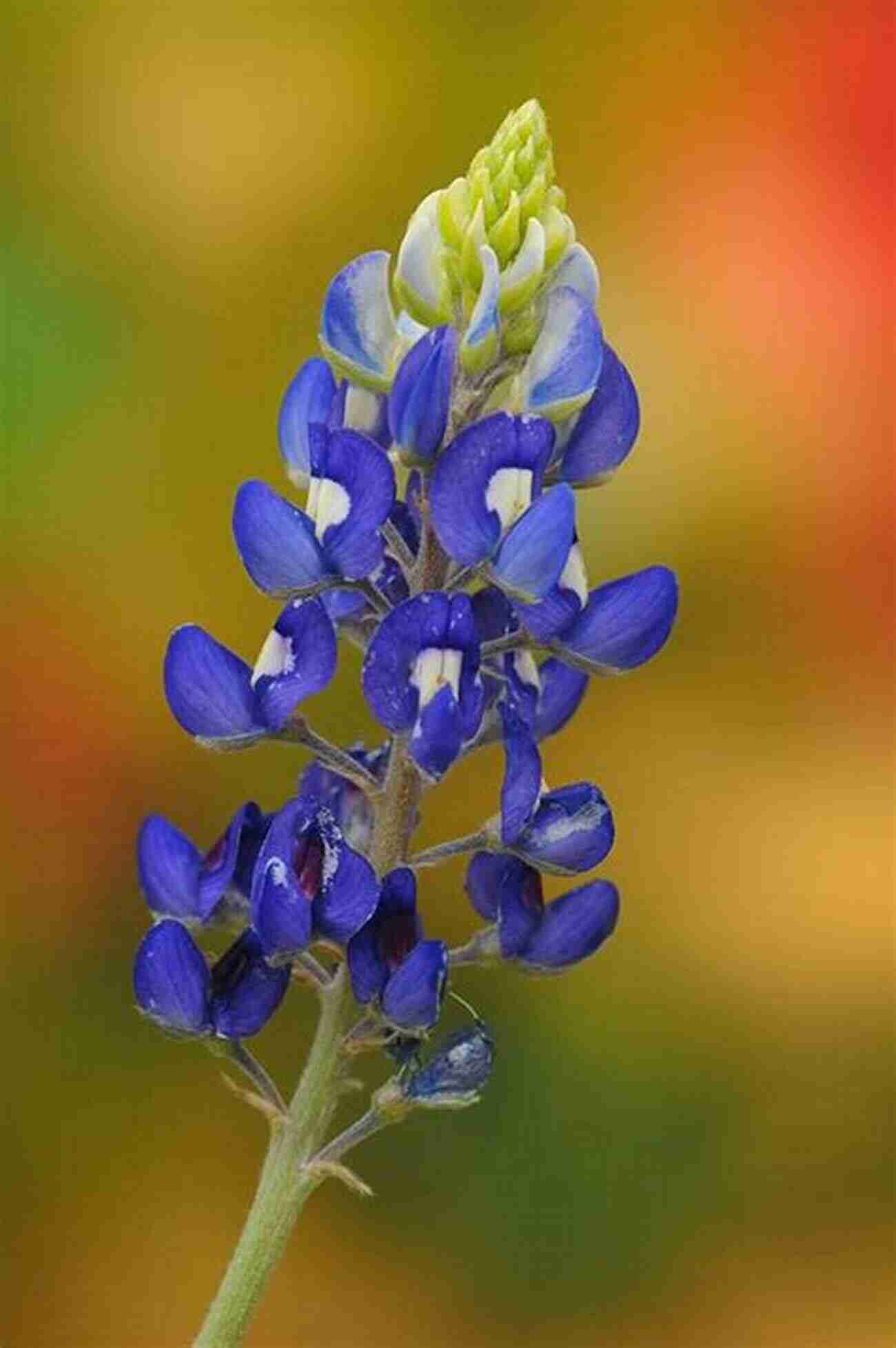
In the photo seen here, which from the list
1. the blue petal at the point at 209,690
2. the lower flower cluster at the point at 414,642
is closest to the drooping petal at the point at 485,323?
the lower flower cluster at the point at 414,642

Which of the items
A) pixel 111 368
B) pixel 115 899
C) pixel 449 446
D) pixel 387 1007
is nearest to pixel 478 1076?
pixel 387 1007

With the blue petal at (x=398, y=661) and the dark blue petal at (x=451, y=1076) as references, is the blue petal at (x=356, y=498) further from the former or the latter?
the dark blue petal at (x=451, y=1076)

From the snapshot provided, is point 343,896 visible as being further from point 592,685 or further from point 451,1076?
point 592,685

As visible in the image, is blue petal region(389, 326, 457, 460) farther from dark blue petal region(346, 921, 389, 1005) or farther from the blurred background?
the blurred background

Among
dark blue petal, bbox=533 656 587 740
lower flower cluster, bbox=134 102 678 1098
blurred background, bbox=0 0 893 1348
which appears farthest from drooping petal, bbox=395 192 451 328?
blurred background, bbox=0 0 893 1348

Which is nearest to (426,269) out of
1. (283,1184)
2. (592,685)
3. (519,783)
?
(519,783)

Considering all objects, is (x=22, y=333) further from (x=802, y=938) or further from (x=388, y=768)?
(x=388, y=768)
